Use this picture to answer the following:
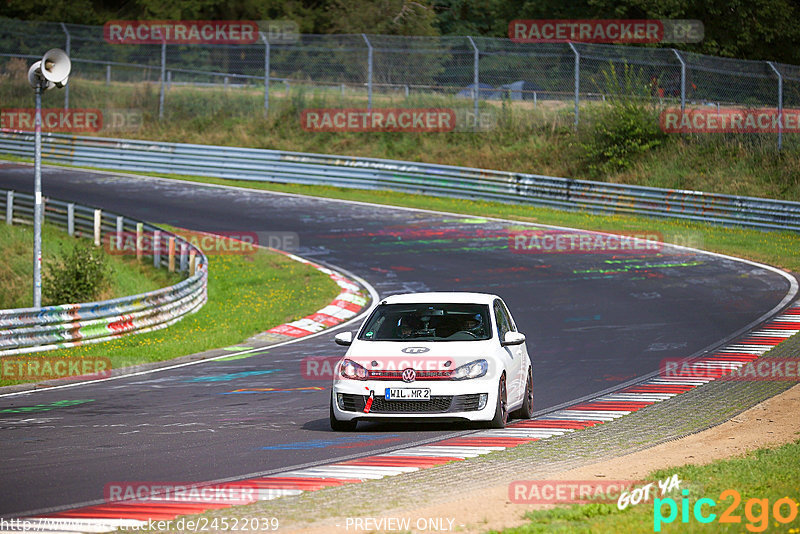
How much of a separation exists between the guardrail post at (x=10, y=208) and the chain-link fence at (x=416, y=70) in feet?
40.3

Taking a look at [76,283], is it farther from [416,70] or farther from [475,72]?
[416,70]

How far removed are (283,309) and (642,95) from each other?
1969 centimetres

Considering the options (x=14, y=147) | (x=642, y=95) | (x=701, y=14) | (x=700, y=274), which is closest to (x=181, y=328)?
(x=700, y=274)

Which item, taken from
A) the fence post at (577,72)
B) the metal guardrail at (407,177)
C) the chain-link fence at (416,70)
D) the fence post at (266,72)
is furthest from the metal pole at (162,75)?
the fence post at (577,72)

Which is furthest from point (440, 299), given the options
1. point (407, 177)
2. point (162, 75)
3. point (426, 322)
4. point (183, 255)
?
point (162, 75)

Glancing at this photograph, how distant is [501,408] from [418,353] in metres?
1.03

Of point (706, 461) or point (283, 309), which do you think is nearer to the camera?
point (706, 461)

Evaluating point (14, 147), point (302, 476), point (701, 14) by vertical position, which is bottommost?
point (14, 147)

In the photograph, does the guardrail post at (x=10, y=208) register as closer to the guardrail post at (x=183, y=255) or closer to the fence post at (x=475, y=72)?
the guardrail post at (x=183, y=255)

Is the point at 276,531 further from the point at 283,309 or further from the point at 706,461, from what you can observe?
the point at 283,309

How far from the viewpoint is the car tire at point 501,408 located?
11.2 metres

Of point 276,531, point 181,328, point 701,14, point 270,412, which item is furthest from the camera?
point 701,14

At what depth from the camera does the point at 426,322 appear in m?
12.1

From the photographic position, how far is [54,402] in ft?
45.5
